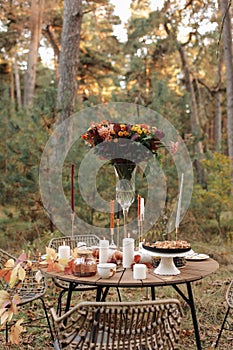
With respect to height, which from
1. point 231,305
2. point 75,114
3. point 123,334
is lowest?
point 231,305

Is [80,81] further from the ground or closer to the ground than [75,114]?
further from the ground

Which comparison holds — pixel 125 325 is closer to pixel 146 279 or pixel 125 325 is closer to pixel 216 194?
pixel 146 279

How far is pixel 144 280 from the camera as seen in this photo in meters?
2.24

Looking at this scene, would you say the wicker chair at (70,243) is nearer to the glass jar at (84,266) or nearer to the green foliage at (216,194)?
the glass jar at (84,266)

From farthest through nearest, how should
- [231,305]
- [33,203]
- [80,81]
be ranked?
1. [80,81]
2. [33,203]
3. [231,305]

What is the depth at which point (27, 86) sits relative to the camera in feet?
32.0

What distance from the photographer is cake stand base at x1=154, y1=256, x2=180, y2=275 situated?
7.82 ft

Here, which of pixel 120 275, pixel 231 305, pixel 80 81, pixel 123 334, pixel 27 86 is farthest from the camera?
pixel 80 81

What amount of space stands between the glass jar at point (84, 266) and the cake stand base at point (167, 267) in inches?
13.6

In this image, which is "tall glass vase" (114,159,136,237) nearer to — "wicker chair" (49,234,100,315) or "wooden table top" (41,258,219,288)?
"wooden table top" (41,258,219,288)

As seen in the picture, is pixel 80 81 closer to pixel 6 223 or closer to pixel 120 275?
pixel 6 223

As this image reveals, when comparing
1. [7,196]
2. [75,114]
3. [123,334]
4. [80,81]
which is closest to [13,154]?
[7,196]

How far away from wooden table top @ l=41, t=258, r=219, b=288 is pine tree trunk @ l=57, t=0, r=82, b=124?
12.2ft

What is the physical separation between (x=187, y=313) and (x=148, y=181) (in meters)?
2.38
